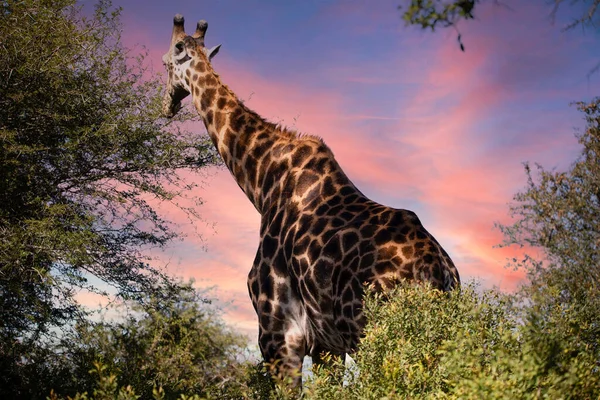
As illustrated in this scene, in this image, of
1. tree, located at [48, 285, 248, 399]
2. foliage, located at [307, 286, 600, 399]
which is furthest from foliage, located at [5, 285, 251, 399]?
foliage, located at [307, 286, 600, 399]

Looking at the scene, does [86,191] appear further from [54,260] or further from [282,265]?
[282,265]

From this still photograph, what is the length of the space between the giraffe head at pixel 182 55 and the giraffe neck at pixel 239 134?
0.20m

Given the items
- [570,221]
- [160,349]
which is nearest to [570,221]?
[570,221]

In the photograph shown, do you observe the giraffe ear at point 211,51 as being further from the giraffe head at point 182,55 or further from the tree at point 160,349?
the tree at point 160,349

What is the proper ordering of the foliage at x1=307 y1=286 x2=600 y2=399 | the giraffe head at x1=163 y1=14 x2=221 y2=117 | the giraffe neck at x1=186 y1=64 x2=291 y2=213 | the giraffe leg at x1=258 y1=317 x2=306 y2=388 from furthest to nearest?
the giraffe head at x1=163 y1=14 x2=221 y2=117 → the giraffe neck at x1=186 y1=64 x2=291 y2=213 → the giraffe leg at x1=258 y1=317 x2=306 y2=388 → the foliage at x1=307 y1=286 x2=600 y2=399

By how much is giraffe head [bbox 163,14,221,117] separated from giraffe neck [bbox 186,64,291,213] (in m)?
0.20

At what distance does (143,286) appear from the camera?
561 inches

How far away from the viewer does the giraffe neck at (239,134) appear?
8508 mm

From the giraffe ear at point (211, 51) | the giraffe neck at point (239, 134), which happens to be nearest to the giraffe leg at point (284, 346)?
the giraffe neck at point (239, 134)

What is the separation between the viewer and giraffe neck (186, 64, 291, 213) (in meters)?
8.51

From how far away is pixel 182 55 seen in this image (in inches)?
395

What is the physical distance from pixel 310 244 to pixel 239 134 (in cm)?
275

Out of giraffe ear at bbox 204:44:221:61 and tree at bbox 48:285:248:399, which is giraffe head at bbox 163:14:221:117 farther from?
tree at bbox 48:285:248:399

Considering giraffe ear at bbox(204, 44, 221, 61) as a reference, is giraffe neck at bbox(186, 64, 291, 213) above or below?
below
